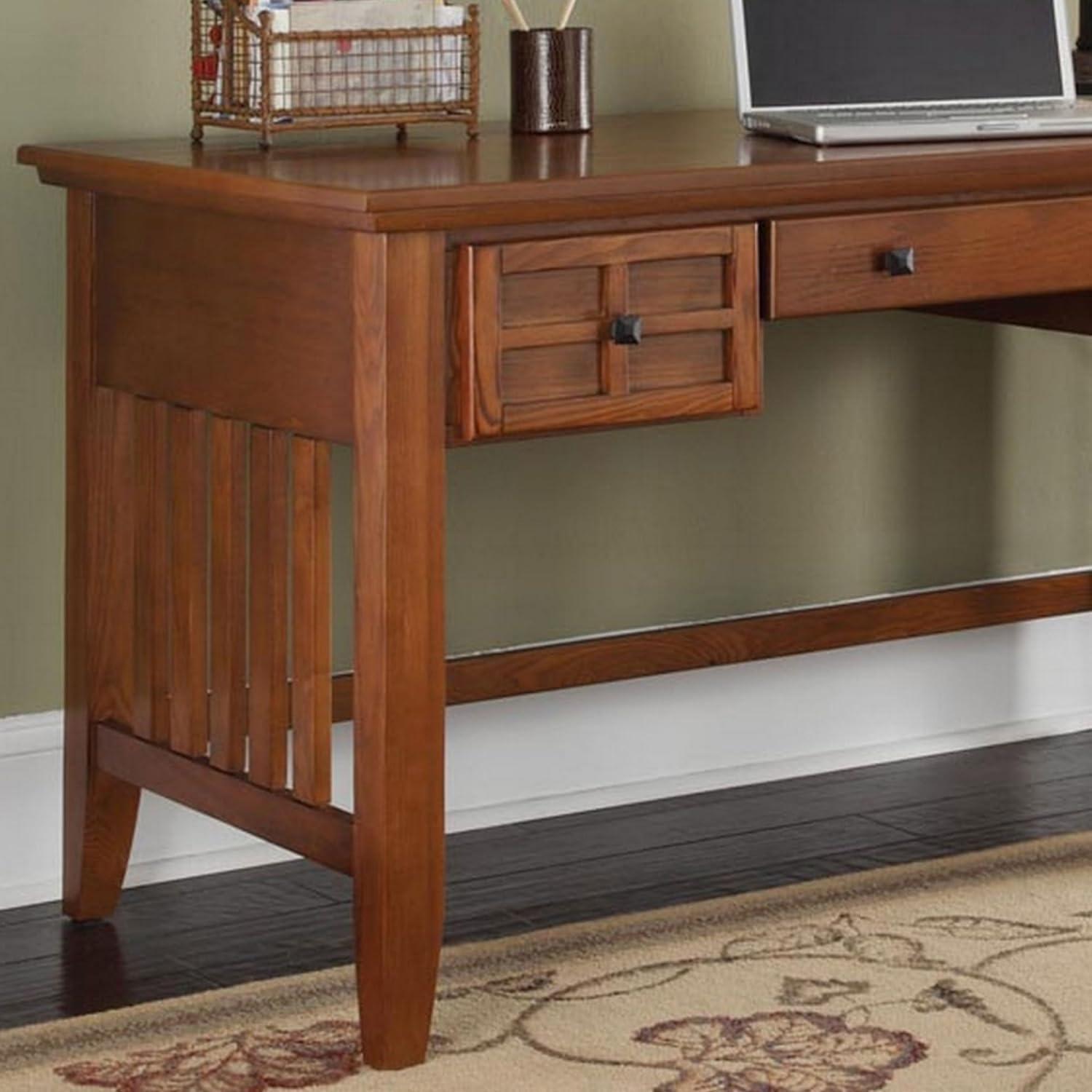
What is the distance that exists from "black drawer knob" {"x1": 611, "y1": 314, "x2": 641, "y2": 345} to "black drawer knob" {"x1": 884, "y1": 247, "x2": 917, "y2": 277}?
243 mm

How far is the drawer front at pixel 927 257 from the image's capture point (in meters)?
2.11

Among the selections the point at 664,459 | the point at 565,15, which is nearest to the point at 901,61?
the point at 565,15

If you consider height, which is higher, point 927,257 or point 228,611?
point 927,257

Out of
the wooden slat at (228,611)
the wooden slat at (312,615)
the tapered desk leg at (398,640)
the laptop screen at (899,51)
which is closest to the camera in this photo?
the tapered desk leg at (398,640)

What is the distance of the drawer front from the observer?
2109 mm

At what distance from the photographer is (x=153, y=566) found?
7.64ft

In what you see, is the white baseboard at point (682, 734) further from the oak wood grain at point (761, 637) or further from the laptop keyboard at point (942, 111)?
the laptop keyboard at point (942, 111)

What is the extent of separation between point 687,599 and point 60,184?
2.88 feet

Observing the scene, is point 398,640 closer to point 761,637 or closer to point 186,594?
point 186,594

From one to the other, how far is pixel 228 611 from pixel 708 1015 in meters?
0.53

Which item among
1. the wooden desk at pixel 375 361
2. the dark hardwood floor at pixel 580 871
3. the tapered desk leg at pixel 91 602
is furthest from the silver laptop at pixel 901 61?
the dark hardwood floor at pixel 580 871

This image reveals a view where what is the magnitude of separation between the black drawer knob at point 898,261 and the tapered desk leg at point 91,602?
2.23ft

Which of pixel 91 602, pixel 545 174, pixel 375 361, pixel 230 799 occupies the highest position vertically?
pixel 545 174

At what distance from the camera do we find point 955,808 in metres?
2.77
